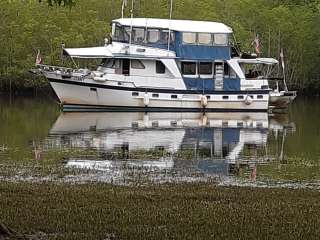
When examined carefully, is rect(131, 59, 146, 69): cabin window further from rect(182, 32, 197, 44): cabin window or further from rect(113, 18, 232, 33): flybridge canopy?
rect(182, 32, 197, 44): cabin window

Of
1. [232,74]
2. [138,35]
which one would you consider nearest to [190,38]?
[138,35]

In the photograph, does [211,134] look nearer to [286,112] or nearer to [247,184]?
[247,184]

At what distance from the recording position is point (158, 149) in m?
24.3

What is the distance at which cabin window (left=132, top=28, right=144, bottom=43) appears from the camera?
1740 inches

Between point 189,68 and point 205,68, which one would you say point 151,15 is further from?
point 189,68

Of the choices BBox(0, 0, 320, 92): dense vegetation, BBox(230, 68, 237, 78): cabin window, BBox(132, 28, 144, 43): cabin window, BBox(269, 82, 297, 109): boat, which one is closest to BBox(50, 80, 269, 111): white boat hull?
BBox(230, 68, 237, 78): cabin window

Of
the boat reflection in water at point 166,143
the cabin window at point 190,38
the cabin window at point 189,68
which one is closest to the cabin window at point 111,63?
the boat reflection in water at point 166,143

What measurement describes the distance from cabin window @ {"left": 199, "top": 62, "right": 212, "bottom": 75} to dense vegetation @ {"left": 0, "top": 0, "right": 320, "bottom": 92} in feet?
70.8

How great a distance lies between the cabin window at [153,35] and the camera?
44406 mm

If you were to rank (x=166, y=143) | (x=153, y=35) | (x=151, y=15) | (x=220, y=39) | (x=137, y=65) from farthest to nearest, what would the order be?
(x=151, y=15) < (x=220, y=39) < (x=153, y=35) < (x=137, y=65) < (x=166, y=143)

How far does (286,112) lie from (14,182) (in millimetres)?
34678

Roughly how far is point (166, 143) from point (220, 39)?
65.0ft

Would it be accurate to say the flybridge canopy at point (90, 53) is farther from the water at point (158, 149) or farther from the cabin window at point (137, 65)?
the water at point (158, 149)

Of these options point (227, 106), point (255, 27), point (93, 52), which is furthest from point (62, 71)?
point (255, 27)
